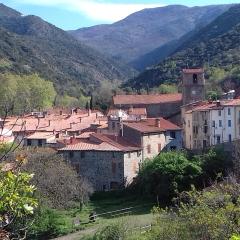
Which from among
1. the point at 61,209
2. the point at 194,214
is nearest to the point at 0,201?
the point at 194,214

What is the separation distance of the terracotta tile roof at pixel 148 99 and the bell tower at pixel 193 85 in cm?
212

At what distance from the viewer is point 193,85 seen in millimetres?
70625

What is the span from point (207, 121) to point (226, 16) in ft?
395

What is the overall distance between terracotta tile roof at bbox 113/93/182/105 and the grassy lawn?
3206cm

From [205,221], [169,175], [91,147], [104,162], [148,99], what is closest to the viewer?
[205,221]

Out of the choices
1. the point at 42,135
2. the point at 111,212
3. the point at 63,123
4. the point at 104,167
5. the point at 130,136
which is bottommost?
the point at 111,212

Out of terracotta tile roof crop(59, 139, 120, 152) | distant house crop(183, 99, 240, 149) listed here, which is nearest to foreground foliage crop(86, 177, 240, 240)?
terracotta tile roof crop(59, 139, 120, 152)

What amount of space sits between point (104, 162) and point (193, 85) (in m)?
28.0

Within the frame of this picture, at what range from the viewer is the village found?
4525 centimetres

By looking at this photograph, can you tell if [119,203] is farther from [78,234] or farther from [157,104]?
[157,104]

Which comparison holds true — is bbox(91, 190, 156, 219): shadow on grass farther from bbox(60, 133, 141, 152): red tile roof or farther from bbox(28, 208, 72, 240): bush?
bbox(60, 133, 141, 152): red tile roof

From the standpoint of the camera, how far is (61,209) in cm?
3706

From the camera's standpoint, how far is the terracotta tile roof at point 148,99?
73688mm

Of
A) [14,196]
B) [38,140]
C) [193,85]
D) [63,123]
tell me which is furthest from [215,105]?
[14,196]
